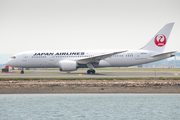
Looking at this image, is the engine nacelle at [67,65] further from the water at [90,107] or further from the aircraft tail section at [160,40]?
the water at [90,107]

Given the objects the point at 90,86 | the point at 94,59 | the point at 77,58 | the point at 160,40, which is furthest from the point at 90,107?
the point at 160,40

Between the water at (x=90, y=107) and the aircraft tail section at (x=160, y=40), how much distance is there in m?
20.0

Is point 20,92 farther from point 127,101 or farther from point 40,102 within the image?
point 127,101

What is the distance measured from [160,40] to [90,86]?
21.2 metres

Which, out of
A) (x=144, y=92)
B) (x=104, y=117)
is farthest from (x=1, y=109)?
(x=144, y=92)

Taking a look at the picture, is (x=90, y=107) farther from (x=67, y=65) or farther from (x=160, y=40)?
(x=160, y=40)

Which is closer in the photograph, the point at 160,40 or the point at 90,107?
the point at 90,107

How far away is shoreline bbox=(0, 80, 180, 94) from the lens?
81.3 feet

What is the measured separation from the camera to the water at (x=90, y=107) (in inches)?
629

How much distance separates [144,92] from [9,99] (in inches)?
520

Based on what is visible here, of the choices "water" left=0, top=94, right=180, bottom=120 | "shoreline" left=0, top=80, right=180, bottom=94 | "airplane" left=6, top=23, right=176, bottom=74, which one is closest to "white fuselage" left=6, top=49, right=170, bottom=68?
"airplane" left=6, top=23, right=176, bottom=74

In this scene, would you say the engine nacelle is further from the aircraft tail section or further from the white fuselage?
the aircraft tail section

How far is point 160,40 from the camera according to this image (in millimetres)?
41875

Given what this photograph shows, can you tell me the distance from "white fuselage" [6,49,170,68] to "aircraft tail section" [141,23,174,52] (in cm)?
125
